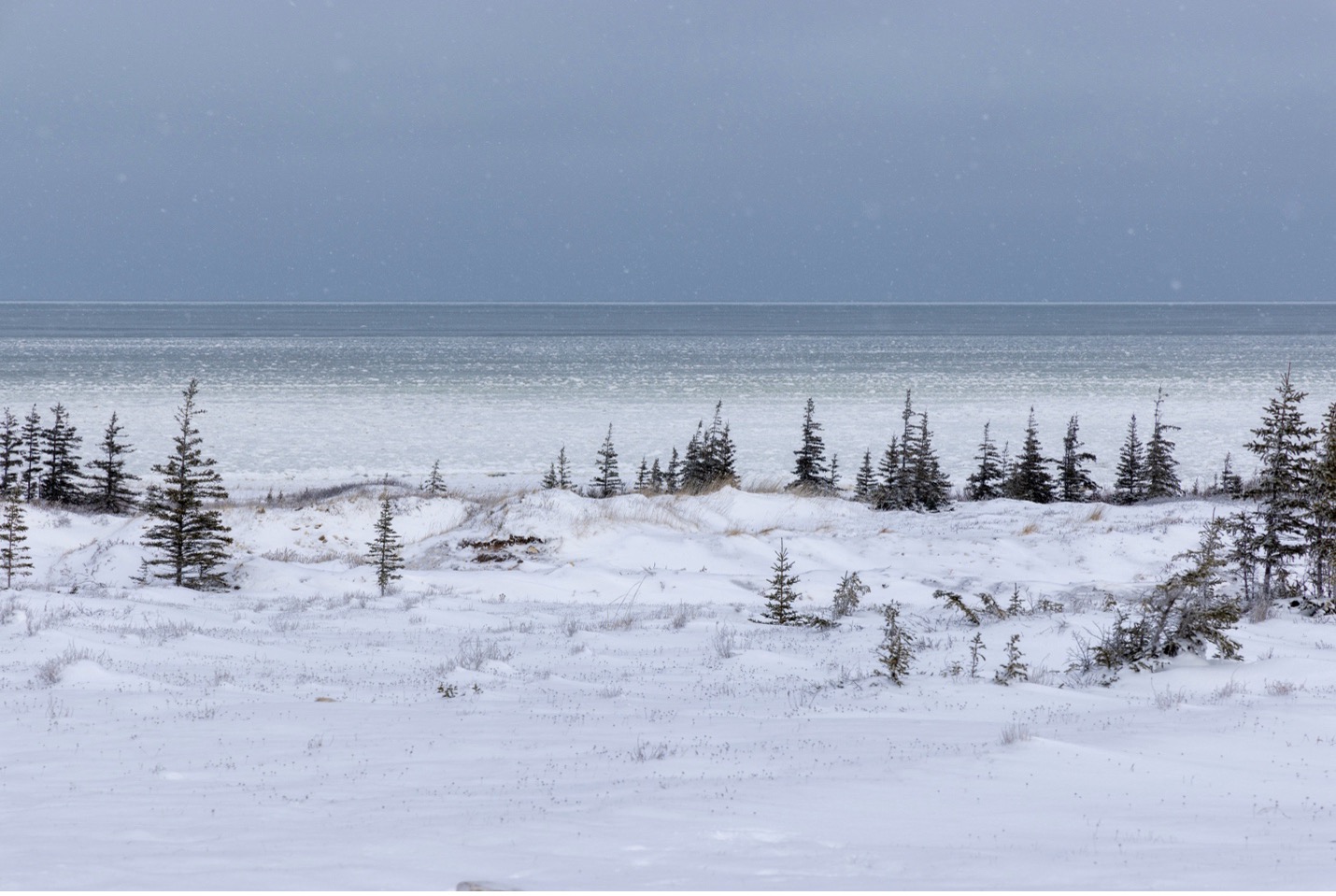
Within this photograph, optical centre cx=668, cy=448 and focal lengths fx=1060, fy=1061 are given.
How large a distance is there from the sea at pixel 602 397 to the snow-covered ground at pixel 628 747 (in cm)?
2113

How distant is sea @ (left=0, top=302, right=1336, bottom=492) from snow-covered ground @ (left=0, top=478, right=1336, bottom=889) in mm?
21133

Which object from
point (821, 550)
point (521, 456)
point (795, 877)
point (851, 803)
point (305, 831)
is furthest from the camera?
point (521, 456)

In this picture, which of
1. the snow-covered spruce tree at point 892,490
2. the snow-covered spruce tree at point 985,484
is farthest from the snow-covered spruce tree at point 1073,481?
the snow-covered spruce tree at point 892,490

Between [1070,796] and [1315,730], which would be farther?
[1315,730]

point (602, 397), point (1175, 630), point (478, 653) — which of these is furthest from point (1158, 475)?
point (602, 397)

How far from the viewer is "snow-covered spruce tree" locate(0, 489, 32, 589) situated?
19.0 m

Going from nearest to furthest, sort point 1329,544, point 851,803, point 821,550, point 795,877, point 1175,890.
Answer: point 1175,890 < point 795,877 < point 851,803 < point 1329,544 < point 821,550

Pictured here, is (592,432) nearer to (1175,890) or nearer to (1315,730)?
(1315,730)

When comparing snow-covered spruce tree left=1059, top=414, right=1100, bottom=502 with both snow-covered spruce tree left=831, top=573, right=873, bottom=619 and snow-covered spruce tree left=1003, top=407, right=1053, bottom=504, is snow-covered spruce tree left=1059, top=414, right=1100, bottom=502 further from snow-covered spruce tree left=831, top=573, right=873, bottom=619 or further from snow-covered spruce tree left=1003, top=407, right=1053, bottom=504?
snow-covered spruce tree left=831, top=573, right=873, bottom=619

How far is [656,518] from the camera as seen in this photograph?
26.2 m

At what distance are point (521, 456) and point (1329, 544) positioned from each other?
1302 inches

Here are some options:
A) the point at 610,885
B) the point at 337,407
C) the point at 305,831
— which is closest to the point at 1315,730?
the point at 610,885

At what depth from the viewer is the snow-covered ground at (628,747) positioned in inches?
224

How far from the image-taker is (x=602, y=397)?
66.8 m
